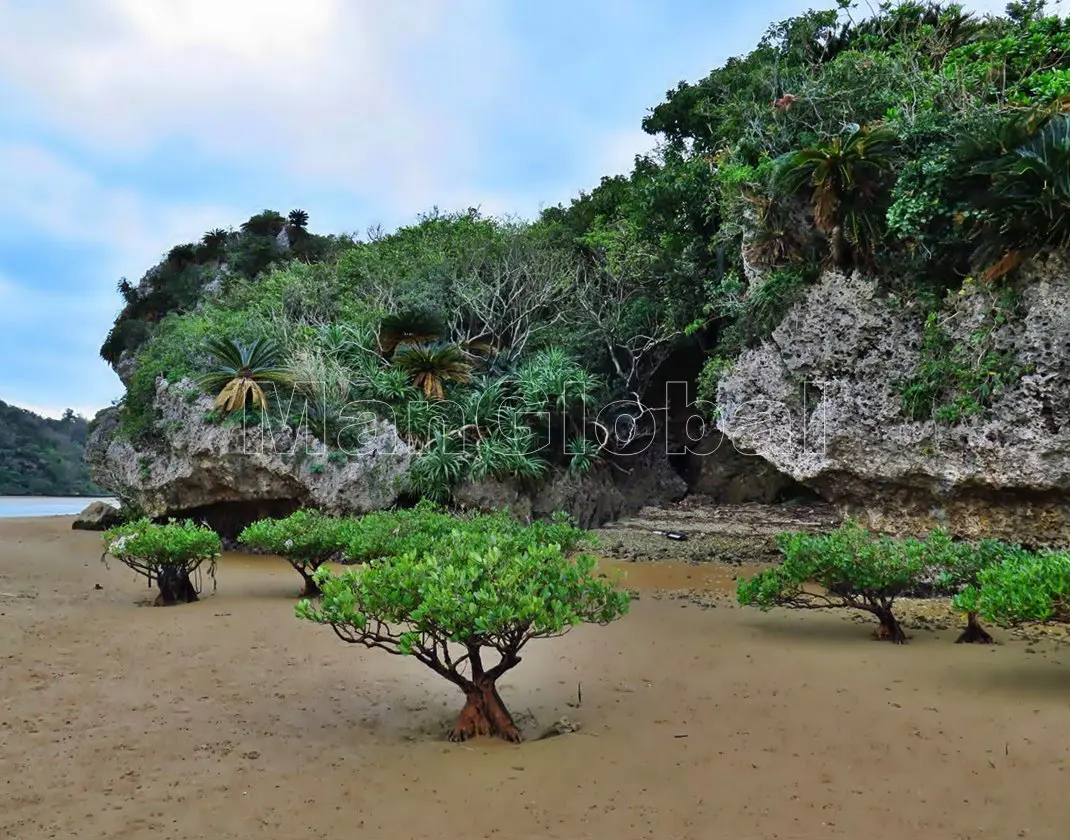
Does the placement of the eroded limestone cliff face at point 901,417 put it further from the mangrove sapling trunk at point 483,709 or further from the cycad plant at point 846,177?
the mangrove sapling trunk at point 483,709

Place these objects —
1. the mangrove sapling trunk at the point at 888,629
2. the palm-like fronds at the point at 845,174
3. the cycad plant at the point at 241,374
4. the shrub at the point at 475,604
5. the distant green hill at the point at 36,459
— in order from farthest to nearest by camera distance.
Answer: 1. the distant green hill at the point at 36,459
2. the cycad plant at the point at 241,374
3. the palm-like fronds at the point at 845,174
4. the mangrove sapling trunk at the point at 888,629
5. the shrub at the point at 475,604

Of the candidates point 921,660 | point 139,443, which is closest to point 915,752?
point 921,660

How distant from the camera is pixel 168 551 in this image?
893 centimetres

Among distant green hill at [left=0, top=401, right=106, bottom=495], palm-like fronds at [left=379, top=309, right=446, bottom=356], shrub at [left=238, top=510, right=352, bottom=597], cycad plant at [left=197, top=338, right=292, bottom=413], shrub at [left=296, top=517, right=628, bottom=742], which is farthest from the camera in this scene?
distant green hill at [left=0, top=401, right=106, bottom=495]

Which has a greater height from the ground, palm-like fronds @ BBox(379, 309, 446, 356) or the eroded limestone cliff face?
palm-like fronds @ BBox(379, 309, 446, 356)

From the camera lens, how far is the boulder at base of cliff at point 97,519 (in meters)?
20.3

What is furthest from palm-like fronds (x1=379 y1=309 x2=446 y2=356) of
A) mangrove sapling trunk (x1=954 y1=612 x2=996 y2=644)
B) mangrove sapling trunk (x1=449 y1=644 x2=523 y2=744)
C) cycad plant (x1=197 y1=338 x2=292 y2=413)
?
mangrove sapling trunk (x1=449 y1=644 x2=523 y2=744)

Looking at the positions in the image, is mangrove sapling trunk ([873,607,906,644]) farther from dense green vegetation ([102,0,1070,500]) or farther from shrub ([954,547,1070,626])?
dense green vegetation ([102,0,1070,500])

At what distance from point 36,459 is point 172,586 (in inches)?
1793

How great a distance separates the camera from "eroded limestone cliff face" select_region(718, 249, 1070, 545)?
890 centimetres

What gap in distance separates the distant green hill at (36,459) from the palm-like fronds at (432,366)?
3488cm

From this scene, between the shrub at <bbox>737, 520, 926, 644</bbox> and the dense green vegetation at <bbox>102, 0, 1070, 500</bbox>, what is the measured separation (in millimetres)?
3362

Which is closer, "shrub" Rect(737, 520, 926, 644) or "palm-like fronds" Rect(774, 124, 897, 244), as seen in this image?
"shrub" Rect(737, 520, 926, 644)

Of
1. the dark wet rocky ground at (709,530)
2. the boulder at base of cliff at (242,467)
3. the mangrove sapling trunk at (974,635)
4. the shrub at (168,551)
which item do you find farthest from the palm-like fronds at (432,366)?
the mangrove sapling trunk at (974,635)
